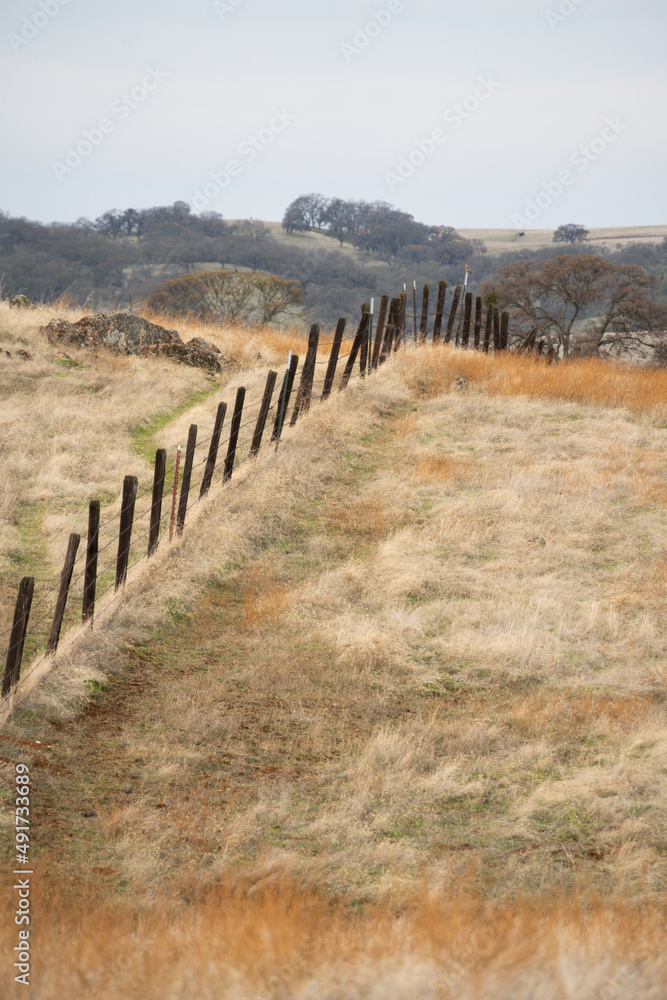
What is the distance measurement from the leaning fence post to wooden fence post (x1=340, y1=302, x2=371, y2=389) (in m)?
10.9

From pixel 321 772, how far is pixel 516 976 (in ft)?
7.68

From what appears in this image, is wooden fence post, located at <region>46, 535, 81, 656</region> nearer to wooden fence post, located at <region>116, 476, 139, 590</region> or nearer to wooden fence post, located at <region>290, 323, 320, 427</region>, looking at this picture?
wooden fence post, located at <region>116, 476, 139, 590</region>

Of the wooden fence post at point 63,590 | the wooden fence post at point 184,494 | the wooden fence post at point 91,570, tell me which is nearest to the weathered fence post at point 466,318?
the wooden fence post at point 184,494

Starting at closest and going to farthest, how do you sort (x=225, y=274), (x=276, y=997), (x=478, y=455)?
(x=276, y=997), (x=478, y=455), (x=225, y=274)

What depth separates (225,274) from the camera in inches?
1367

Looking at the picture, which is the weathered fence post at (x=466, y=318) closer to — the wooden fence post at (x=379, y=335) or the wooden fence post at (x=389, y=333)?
the wooden fence post at (x=389, y=333)

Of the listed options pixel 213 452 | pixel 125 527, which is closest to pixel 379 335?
pixel 213 452

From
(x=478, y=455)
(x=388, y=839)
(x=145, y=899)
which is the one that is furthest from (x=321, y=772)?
(x=478, y=455)

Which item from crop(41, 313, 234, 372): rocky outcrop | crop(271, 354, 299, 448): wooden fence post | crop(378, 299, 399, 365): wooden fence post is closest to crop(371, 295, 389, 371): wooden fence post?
crop(378, 299, 399, 365): wooden fence post

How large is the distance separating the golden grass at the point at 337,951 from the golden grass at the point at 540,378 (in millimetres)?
13560

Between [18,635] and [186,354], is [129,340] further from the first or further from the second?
[18,635]

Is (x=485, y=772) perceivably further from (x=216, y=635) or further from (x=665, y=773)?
(x=216, y=635)

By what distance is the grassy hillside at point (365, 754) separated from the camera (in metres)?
3.27

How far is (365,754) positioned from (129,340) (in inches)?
570
